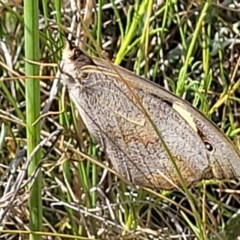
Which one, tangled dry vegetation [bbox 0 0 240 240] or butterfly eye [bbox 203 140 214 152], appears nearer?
butterfly eye [bbox 203 140 214 152]

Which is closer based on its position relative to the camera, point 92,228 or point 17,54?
point 92,228

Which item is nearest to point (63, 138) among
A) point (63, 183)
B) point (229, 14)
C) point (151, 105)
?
point (63, 183)

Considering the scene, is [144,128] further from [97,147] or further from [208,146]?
[97,147]

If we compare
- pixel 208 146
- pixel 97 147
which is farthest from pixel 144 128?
pixel 97 147

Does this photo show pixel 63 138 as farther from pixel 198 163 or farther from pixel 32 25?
pixel 32 25

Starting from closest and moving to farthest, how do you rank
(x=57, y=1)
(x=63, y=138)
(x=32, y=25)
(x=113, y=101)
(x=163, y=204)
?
(x=32, y=25)
(x=57, y=1)
(x=113, y=101)
(x=63, y=138)
(x=163, y=204)

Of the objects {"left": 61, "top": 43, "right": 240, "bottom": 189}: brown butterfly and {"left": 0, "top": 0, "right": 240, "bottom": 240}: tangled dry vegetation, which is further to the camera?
{"left": 0, "top": 0, "right": 240, "bottom": 240}: tangled dry vegetation
